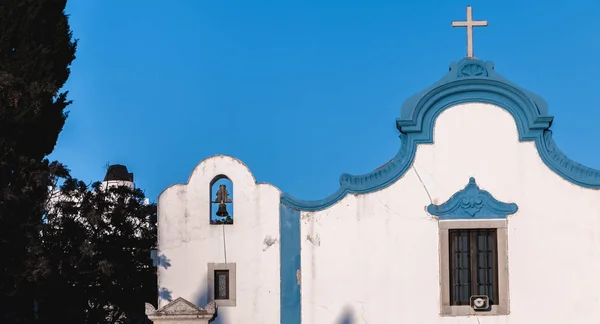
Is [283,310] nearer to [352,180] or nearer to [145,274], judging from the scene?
[352,180]

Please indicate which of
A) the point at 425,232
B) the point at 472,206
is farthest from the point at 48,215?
the point at 472,206

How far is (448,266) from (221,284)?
3743 mm

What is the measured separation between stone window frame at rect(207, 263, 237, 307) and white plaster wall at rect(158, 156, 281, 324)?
0.21ft

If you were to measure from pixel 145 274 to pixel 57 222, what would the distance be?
333cm

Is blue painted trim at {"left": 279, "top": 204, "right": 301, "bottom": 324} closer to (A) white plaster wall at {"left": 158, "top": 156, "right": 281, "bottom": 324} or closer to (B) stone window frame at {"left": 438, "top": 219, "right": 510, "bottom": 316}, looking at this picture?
(A) white plaster wall at {"left": 158, "top": 156, "right": 281, "bottom": 324}

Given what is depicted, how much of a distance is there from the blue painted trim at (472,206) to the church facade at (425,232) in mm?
16

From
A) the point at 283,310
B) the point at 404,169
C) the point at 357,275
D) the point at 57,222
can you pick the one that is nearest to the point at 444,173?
the point at 404,169

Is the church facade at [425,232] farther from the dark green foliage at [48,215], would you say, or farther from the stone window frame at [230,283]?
the dark green foliage at [48,215]

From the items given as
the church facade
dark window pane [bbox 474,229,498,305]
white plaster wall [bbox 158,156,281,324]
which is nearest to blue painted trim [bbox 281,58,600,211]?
the church facade

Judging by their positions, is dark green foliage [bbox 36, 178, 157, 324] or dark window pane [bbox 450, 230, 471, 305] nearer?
dark window pane [bbox 450, 230, 471, 305]

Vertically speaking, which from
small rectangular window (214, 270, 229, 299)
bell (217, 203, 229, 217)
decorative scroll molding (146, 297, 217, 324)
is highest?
bell (217, 203, 229, 217)

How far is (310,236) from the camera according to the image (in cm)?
1839

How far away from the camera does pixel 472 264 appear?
1819cm

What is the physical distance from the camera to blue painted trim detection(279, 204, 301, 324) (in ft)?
59.8
